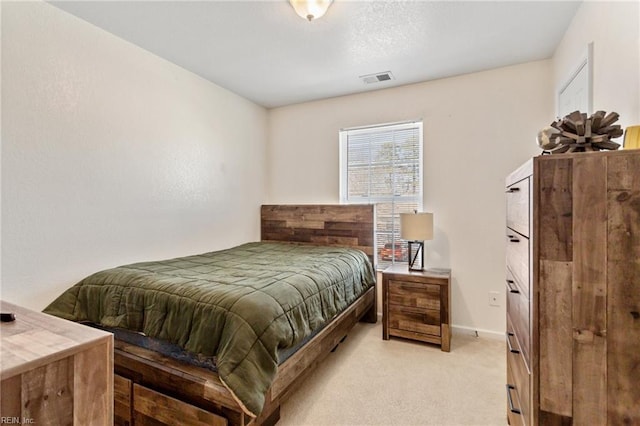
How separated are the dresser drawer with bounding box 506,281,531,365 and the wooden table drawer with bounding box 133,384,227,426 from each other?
4.30ft

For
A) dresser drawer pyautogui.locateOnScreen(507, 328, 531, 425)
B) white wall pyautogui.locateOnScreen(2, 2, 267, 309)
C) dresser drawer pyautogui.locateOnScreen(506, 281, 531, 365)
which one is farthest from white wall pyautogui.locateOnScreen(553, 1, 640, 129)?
white wall pyautogui.locateOnScreen(2, 2, 267, 309)

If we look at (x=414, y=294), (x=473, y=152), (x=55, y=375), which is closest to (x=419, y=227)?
(x=414, y=294)

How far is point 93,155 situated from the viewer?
2.27 m

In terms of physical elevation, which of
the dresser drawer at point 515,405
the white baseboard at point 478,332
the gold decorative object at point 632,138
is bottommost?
the white baseboard at point 478,332

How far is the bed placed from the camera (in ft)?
4.68

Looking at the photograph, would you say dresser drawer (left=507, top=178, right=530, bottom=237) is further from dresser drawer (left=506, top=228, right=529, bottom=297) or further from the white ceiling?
the white ceiling

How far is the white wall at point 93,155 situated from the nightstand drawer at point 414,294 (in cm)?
196

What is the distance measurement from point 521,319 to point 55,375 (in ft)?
5.26

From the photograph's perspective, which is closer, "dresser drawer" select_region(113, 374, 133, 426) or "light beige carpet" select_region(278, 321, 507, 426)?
"dresser drawer" select_region(113, 374, 133, 426)

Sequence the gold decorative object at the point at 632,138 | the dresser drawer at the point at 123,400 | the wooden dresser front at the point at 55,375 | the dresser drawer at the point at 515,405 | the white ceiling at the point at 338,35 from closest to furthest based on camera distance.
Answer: the wooden dresser front at the point at 55,375, the gold decorative object at the point at 632,138, the dresser drawer at the point at 515,405, the dresser drawer at the point at 123,400, the white ceiling at the point at 338,35

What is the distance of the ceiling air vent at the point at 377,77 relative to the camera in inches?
120

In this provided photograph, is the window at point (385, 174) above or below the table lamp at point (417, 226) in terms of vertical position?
above

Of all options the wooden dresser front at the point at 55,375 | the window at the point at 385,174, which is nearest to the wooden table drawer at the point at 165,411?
the wooden dresser front at the point at 55,375

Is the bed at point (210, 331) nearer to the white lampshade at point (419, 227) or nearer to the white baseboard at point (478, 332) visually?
the white lampshade at point (419, 227)
